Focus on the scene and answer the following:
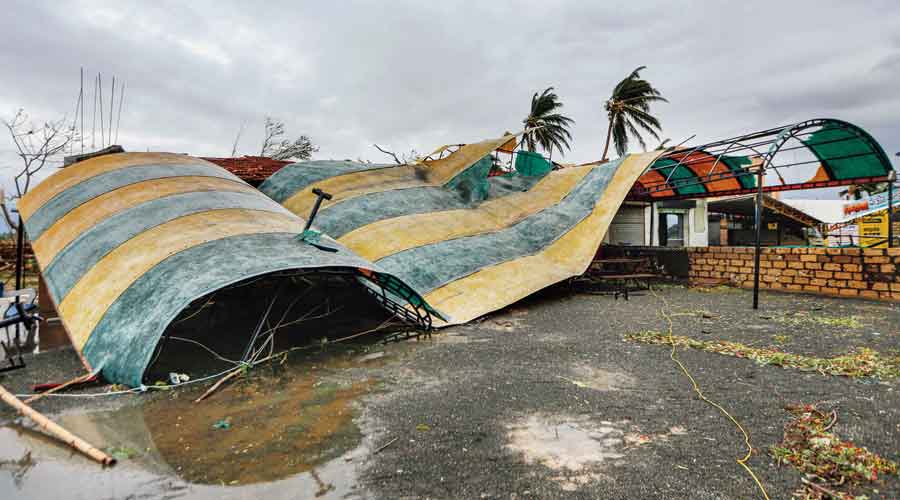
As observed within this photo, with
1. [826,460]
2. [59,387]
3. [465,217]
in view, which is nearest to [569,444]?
Answer: [826,460]

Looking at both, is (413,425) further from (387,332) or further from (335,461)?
(387,332)

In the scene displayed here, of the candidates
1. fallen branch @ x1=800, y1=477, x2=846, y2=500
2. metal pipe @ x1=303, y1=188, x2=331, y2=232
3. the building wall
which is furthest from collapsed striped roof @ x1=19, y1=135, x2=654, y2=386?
the building wall

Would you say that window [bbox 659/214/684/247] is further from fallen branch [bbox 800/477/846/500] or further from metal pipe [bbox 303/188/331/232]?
fallen branch [bbox 800/477/846/500]

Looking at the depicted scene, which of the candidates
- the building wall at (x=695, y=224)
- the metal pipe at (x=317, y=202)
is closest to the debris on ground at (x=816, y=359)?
the metal pipe at (x=317, y=202)

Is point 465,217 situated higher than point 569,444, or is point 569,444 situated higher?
point 465,217

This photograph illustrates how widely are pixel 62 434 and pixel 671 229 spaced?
23192 millimetres

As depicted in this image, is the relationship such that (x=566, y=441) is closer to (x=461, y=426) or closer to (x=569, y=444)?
(x=569, y=444)

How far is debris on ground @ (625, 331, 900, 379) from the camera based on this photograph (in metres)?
4.71

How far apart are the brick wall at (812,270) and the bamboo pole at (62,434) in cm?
1240

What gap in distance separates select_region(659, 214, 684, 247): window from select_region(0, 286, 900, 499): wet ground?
45.6 ft

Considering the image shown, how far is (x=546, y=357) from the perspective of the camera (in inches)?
219

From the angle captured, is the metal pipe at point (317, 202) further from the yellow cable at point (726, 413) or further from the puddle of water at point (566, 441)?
the yellow cable at point (726, 413)

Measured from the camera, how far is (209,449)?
134 inches

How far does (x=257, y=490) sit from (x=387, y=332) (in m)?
4.31
